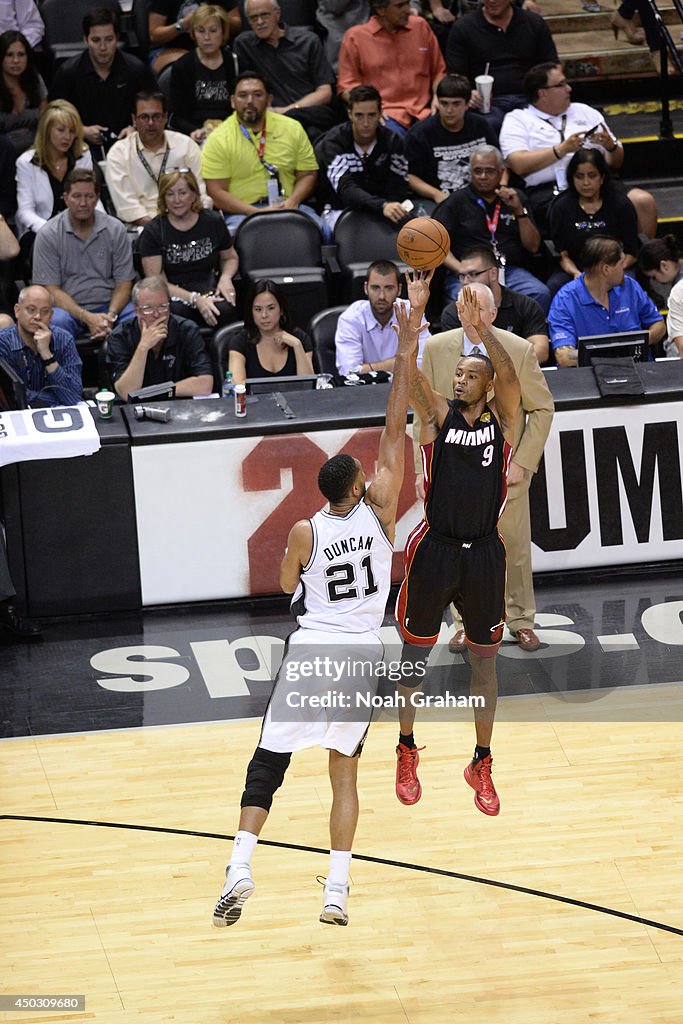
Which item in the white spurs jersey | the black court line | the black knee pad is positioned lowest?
the black court line

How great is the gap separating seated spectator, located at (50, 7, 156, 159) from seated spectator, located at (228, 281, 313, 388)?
215 cm

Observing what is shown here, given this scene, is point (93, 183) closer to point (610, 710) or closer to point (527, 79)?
point (527, 79)

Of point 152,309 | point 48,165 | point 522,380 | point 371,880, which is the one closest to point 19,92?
point 48,165

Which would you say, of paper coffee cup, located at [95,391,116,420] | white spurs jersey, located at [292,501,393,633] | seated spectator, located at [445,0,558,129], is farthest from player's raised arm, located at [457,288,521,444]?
seated spectator, located at [445,0,558,129]

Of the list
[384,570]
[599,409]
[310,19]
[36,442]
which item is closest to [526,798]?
[384,570]

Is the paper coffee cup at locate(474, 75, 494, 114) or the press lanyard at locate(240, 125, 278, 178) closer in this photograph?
the press lanyard at locate(240, 125, 278, 178)

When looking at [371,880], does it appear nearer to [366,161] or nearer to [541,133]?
[366,161]

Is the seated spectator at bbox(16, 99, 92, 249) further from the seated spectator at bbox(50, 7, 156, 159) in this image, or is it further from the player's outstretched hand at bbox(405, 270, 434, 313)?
the player's outstretched hand at bbox(405, 270, 434, 313)

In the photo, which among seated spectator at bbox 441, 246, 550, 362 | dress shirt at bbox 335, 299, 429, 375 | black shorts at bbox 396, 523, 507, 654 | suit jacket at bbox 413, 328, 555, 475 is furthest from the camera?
dress shirt at bbox 335, 299, 429, 375

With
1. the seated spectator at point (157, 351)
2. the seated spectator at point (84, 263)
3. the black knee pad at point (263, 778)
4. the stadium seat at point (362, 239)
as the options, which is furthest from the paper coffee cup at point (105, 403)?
the black knee pad at point (263, 778)

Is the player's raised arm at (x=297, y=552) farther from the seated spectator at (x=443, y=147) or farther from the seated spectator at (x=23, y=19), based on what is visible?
the seated spectator at (x=23, y=19)

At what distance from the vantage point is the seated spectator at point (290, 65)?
10742mm

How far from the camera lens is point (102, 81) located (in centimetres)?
1047

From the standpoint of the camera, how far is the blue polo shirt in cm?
935
